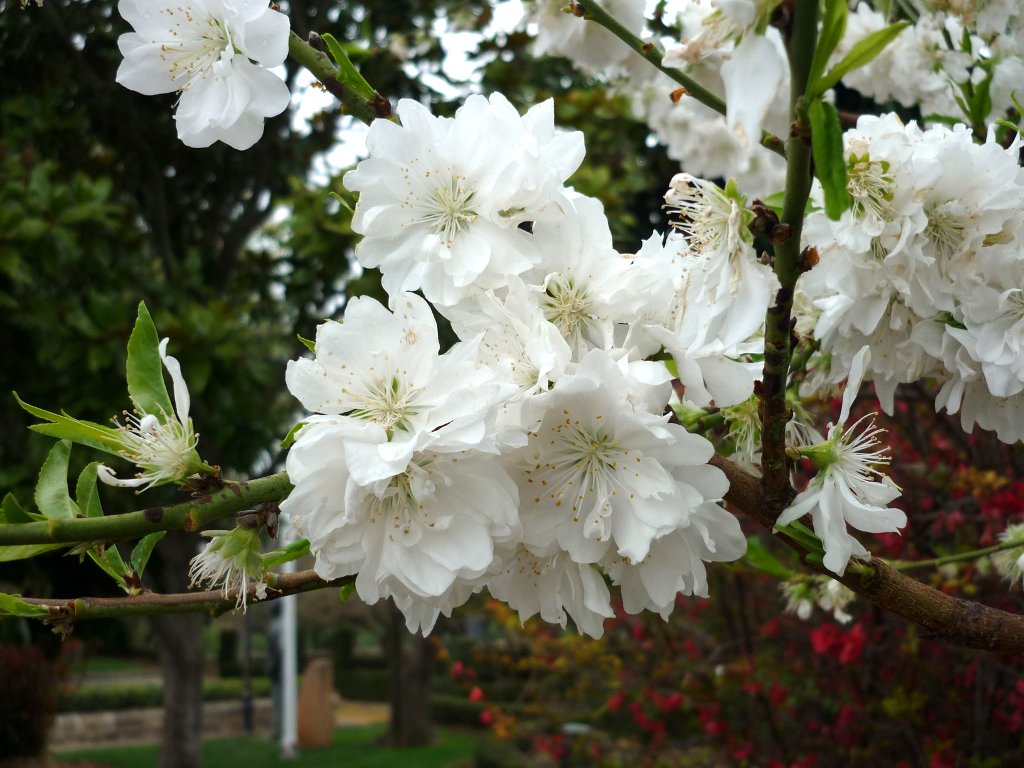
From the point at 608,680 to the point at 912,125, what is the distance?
4.90 metres

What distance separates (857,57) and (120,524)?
660 millimetres

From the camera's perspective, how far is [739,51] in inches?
25.8

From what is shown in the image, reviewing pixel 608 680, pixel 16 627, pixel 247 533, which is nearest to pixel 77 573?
pixel 16 627

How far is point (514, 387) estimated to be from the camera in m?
0.79

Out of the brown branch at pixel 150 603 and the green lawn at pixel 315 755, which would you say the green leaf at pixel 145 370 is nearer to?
the brown branch at pixel 150 603

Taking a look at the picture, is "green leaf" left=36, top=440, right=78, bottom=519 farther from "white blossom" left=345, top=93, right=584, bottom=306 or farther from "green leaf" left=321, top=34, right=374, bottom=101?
"green leaf" left=321, top=34, right=374, bottom=101

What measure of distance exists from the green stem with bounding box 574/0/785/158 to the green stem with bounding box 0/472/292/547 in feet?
1.59

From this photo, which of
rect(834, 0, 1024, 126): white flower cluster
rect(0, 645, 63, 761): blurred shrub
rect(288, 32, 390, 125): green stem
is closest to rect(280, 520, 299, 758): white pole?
rect(0, 645, 63, 761): blurred shrub

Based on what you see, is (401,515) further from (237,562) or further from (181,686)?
(181,686)

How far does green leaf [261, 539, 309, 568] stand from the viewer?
995mm

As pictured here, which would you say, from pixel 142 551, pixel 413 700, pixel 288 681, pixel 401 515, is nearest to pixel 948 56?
pixel 401 515

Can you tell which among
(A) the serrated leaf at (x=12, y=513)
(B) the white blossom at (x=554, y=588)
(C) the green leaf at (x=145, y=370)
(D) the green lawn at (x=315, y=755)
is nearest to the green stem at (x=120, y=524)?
(A) the serrated leaf at (x=12, y=513)

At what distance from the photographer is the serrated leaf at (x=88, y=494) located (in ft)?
2.85

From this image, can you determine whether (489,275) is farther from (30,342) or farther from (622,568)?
(30,342)
